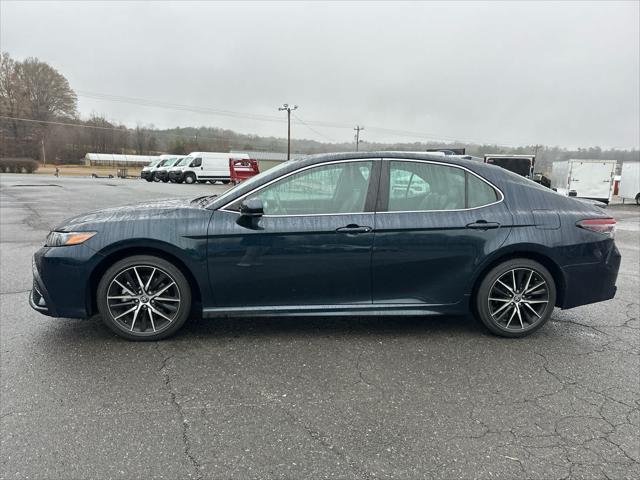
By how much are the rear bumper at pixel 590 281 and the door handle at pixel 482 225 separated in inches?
30.0

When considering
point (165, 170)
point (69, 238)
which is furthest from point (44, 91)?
point (69, 238)

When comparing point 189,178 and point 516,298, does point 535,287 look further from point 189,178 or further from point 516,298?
point 189,178

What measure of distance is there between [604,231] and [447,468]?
280cm

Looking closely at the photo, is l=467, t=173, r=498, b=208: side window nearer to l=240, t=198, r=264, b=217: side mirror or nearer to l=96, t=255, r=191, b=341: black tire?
l=240, t=198, r=264, b=217: side mirror

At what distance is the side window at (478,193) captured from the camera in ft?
11.9

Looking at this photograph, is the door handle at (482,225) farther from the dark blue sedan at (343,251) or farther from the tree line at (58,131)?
the tree line at (58,131)

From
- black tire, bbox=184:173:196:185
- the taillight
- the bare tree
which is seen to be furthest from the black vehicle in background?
the bare tree

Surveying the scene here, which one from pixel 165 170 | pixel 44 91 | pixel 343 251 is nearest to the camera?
pixel 343 251

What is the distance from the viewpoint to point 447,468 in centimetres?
212

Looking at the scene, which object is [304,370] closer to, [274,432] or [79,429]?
[274,432]

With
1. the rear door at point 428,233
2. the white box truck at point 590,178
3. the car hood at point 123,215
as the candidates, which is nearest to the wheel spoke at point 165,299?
the car hood at point 123,215

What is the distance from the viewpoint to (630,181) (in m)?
25.2

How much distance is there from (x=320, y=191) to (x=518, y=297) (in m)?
2.04

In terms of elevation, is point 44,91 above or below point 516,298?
above
